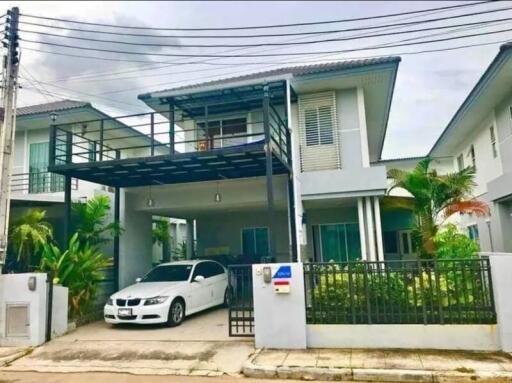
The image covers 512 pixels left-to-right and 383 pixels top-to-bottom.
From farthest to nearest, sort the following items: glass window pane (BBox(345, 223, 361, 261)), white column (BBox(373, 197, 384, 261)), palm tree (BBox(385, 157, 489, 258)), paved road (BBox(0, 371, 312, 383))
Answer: glass window pane (BBox(345, 223, 361, 261)) → white column (BBox(373, 197, 384, 261)) → palm tree (BBox(385, 157, 489, 258)) → paved road (BBox(0, 371, 312, 383))

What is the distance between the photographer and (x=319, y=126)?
38.7 ft

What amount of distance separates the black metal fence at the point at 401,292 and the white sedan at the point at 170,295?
75.7 inches

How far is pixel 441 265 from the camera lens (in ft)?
22.2

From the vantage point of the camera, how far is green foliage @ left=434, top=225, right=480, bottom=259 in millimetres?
8602

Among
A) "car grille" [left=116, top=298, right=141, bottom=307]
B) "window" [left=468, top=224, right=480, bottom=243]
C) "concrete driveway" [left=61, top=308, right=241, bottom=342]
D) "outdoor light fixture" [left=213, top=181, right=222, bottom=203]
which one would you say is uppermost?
"outdoor light fixture" [left=213, top=181, right=222, bottom=203]

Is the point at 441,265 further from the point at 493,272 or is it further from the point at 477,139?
the point at 477,139

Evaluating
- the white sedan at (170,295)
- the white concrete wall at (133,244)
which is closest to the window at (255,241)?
the white concrete wall at (133,244)

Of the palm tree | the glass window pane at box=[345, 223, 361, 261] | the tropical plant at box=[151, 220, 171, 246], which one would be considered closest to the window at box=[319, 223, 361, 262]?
the glass window pane at box=[345, 223, 361, 261]

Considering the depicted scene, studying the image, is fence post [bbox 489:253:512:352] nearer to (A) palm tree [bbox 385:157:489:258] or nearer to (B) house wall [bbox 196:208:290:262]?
(A) palm tree [bbox 385:157:489:258]

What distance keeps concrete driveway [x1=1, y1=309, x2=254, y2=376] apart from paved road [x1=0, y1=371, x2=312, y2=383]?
0.18m

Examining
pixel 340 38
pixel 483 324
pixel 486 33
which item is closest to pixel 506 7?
pixel 486 33

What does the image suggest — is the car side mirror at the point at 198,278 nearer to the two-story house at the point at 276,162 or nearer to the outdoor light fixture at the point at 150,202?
the two-story house at the point at 276,162

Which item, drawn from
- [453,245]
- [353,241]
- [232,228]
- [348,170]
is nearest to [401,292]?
[453,245]

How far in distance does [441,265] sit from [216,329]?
15.2 feet
